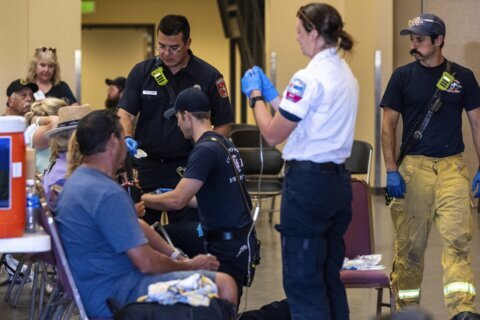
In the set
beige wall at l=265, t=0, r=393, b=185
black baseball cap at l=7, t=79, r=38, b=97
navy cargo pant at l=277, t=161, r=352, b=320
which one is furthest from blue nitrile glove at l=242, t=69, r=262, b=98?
beige wall at l=265, t=0, r=393, b=185

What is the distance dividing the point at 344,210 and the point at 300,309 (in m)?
0.46

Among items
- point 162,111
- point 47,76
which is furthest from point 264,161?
point 162,111

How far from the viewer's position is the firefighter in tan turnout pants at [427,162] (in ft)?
18.8

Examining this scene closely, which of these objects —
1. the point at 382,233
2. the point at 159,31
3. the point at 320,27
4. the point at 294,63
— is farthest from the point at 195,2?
the point at 320,27

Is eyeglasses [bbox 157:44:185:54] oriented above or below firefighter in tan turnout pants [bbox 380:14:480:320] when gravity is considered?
above

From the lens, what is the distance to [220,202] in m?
5.05

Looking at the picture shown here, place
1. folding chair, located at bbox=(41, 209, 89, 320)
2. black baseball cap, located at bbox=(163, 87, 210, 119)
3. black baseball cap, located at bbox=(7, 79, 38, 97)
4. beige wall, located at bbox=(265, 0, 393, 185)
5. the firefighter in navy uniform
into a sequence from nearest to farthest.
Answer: folding chair, located at bbox=(41, 209, 89, 320), black baseball cap, located at bbox=(163, 87, 210, 119), the firefighter in navy uniform, black baseball cap, located at bbox=(7, 79, 38, 97), beige wall, located at bbox=(265, 0, 393, 185)

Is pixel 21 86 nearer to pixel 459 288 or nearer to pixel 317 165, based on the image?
pixel 459 288

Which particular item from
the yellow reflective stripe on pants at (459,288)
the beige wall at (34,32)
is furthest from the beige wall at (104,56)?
the yellow reflective stripe on pants at (459,288)

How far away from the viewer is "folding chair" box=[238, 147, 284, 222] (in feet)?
31.7

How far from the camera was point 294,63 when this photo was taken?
1295 cm

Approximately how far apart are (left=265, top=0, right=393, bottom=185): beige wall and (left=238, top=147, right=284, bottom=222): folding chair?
2780 mm

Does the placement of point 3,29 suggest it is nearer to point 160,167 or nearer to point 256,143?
point 256,143

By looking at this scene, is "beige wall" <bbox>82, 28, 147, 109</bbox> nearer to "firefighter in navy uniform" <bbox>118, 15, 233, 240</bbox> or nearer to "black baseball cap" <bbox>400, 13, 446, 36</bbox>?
"firefighter in navy uniform" <bbox>118, 15, 233, 240</bbox>
